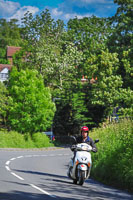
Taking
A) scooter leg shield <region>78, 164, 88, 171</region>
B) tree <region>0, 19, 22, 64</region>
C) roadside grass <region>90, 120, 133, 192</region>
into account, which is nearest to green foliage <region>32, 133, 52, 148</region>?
roadside grass <region>90, 120, 133, 192</region>

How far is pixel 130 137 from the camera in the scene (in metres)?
14.7

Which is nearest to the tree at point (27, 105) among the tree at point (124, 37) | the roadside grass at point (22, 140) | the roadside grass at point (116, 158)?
the roadside grass at point (22, 140)

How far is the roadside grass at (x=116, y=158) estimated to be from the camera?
13461mm

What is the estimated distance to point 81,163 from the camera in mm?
12602

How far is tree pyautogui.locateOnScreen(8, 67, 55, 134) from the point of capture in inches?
1736

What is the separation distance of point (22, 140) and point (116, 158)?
27219 mm

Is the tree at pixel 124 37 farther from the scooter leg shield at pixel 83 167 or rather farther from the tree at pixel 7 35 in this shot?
the tree at pixel 7 35

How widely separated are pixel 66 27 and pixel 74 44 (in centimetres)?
256

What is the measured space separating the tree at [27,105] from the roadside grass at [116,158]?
25703 millimetres

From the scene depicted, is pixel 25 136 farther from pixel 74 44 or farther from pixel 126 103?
pixel 74 44

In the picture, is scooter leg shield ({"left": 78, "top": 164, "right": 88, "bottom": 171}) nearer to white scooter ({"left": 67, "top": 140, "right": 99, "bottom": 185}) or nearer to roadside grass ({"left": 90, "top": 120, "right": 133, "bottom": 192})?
white scooter ({"left": 67, "top": 140, "right": 99, "bottom": 185})

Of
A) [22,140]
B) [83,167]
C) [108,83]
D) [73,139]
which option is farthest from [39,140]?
[83,167]

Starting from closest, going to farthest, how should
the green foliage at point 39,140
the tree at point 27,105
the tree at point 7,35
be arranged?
the green foliage at point 39,140 < the tree at point 27,105 < the tree at point 7,35

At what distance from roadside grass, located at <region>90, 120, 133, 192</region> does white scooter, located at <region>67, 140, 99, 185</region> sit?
125 centimetres
